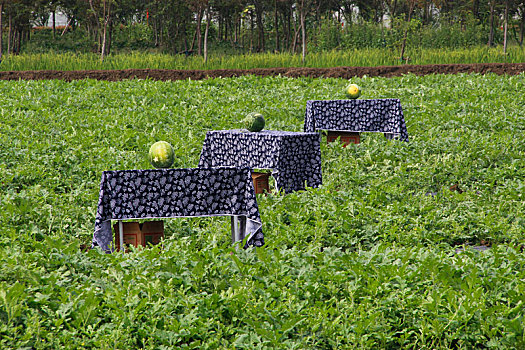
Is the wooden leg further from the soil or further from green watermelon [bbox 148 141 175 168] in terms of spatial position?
the soil

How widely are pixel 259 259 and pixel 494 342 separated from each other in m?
1.83

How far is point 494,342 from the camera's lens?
3398 millimetres

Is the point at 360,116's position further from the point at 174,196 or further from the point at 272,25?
the point at 272,25

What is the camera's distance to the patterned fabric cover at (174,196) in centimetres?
470

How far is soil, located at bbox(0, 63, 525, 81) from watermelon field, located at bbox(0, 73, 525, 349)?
8.67 meters

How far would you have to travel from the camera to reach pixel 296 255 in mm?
4656

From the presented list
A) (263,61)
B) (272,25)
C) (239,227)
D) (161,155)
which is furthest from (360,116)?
(272,25)

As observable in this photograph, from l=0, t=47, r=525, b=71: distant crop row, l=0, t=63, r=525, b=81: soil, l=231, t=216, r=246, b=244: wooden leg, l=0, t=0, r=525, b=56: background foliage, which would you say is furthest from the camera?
l=0, t=0, r=525, b=56: background foliage

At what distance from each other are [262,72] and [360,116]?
35.8 ft

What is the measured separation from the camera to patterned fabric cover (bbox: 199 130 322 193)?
6.56 meters

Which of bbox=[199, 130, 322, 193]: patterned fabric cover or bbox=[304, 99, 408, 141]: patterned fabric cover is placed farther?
bbox=[304, 99, 408, 141]: patterned fabric cover

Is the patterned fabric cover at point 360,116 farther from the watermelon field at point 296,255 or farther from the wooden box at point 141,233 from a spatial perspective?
the wooden box at point 141,233

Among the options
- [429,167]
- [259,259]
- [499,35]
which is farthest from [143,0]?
[259,259]

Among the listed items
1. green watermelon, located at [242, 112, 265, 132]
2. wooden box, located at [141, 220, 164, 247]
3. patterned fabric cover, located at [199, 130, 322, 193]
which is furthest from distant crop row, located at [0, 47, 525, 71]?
wooden box, located at [141, 220, 164, 247]
